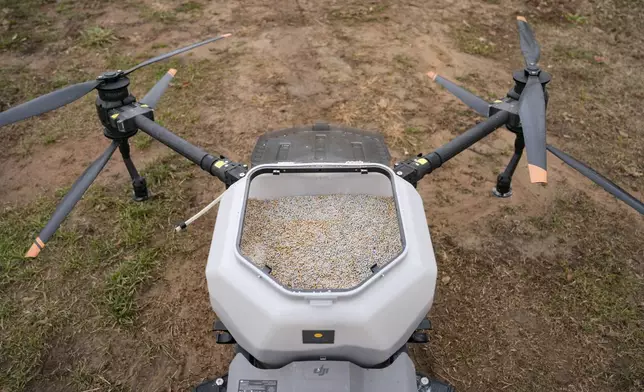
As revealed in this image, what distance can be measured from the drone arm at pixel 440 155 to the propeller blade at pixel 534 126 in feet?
1.95

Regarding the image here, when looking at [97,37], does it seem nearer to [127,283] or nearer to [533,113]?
[127,283]

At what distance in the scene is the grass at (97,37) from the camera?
1113cm

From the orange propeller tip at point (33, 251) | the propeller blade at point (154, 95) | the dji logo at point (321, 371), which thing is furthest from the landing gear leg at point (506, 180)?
the orange propeller tip at point (33, 251)

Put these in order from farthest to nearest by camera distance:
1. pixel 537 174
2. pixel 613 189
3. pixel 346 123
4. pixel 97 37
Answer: pixel 97 37 < pixel 346 123 < pixel 613 189 < pixel 537 174

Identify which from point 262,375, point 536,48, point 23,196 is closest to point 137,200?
point 23,196

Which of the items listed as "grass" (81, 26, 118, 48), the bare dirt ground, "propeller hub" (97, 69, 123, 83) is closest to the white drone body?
the bare dirt ground

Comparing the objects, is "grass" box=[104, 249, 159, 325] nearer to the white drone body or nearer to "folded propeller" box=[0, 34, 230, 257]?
"folded propeller" box=[0, 34, 230, 257]

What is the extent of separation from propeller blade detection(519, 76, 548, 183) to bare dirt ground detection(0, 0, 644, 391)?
8.75ft

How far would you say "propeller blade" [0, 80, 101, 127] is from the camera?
189 inches

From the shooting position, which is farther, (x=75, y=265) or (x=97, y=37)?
(x=97, y=37)

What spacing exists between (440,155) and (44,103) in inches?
171

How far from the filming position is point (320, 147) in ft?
14.8

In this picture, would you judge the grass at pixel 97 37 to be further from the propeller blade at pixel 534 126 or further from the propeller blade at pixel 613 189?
the propeller blade at pixel 613 189

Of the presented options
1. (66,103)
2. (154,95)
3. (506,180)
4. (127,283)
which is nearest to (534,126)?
(506,180)
